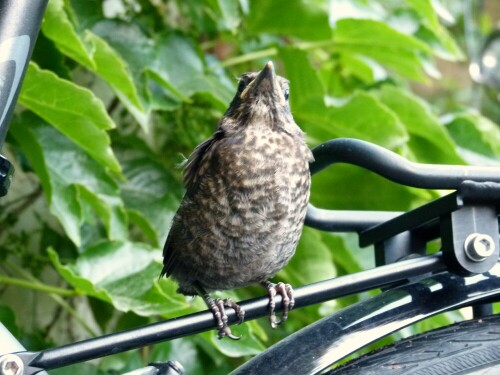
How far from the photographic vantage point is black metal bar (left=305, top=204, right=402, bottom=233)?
106 centimetres

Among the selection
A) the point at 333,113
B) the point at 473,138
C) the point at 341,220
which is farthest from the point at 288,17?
the point at 341,220

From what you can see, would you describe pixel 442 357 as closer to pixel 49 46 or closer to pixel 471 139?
pixel 49 46

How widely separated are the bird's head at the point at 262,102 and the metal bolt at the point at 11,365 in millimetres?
596

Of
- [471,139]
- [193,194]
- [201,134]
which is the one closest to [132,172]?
[201,134]

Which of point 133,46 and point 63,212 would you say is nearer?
point 63,212

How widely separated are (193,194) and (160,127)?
94cm

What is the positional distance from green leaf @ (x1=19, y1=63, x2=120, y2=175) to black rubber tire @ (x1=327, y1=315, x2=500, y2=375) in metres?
0.66

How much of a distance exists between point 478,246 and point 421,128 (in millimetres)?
1017

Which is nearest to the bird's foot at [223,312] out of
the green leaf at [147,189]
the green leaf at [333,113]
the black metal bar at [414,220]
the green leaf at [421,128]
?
the black metal bar at [414,220]

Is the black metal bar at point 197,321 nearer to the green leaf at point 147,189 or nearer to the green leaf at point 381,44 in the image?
the green leaf at point 147,189

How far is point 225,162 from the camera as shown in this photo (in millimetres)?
1128

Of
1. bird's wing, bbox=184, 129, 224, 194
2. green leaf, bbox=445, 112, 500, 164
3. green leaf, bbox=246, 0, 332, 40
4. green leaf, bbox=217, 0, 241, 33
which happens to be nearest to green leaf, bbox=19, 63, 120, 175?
bird's wing, bbox=184, 129, 224, 194

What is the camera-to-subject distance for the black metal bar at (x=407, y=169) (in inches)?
33.5

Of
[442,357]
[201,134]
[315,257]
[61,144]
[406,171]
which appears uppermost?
[201,134]
